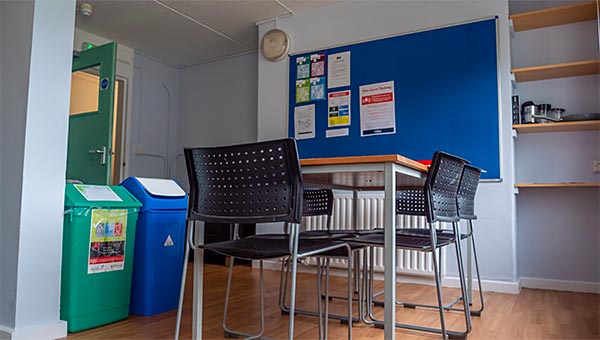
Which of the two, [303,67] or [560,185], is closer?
[560,185]

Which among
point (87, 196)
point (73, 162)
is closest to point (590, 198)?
point (87, 196)

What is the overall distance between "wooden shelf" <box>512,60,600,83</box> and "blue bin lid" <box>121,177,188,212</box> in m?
2.53

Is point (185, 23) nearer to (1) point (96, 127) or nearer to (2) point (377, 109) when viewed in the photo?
(1) point (96, 127)

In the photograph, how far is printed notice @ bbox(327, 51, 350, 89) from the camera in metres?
3.82

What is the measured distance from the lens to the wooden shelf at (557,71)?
297 centimetres

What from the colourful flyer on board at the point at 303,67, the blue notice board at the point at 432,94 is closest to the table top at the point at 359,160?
the blue notice board at the point at 432,94

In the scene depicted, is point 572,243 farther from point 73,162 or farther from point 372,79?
point 73,162

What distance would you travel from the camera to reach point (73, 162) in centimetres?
398

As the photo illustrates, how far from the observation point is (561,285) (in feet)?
10.4

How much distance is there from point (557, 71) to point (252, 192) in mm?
2717

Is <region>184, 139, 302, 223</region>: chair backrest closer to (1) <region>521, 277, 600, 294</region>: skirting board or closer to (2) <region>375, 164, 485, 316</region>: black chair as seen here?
(2) <region>375, 164, 485, 316</region>: black chair

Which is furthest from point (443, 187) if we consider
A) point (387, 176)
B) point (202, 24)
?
point (202, 24)

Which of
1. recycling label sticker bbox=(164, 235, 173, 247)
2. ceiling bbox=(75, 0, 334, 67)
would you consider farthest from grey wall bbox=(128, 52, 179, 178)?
recycling label sticker bbox=(164, 235, 173, 247)

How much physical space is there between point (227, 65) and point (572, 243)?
401 centimetres
